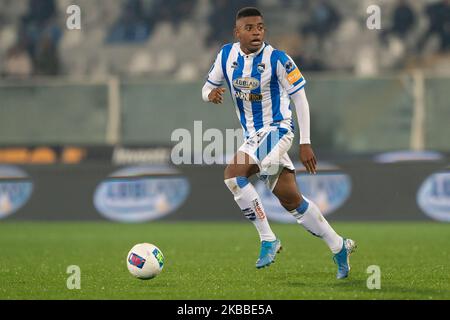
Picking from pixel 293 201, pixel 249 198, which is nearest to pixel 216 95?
pixel 249 198

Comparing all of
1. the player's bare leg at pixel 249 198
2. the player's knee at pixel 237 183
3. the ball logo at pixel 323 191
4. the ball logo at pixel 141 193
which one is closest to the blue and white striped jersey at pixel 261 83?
the player's bare leg at pixel 249 198

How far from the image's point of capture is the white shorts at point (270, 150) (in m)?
7.91

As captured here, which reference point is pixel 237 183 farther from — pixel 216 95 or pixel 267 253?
pixel 216 95

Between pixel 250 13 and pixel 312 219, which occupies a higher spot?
pixel 250 13

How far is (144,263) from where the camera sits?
766 centimetres

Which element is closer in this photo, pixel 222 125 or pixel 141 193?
pixel 141 193

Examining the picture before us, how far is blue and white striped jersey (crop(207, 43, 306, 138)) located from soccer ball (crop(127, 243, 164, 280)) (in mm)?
1382

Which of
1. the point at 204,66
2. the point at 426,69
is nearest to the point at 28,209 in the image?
the point at 204,66

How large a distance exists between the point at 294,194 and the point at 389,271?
1337 mm

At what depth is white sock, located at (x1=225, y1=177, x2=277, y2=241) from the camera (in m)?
7.94

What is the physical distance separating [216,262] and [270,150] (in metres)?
1.97

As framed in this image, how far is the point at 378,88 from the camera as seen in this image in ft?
52.7

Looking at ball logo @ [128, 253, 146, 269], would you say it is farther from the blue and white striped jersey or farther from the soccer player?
the blue and white striped jersey
